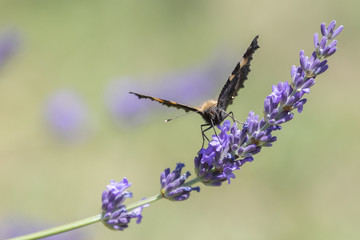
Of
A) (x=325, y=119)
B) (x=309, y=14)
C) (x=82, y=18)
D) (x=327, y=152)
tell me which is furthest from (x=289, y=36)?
(x=82, y=18)

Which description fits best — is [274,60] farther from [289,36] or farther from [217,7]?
[217,7]

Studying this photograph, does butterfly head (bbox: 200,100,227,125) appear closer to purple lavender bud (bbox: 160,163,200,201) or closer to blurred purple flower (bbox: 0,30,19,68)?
purple lavender bud (bbox: 160,163,200,201)

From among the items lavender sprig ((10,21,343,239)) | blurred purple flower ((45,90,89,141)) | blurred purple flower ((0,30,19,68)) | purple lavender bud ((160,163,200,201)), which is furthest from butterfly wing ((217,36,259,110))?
blurred purple flower ((45,90,89,141))

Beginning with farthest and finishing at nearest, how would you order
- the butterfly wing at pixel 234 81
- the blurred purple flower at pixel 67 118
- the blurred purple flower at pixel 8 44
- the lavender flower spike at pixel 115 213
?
the blurred purple flower at pixel 67 118 < the blurred purple flower at pixel 8 44 < the butterfly wing at pixel 234 81 < the lavender flower spike at pixel 115 213

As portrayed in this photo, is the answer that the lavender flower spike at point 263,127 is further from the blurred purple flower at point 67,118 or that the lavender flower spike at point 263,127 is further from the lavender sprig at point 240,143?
the blurred purple flower at point 67,118

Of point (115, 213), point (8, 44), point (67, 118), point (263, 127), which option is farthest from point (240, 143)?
point (67, 118)

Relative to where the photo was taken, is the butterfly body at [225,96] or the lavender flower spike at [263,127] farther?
the butterfly body at [225,96]

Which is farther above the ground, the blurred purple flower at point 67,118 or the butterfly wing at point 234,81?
the blurred purple flower at point 67,118

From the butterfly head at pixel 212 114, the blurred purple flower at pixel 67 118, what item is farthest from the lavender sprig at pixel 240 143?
the blurred purple flower at pixel 67 118
